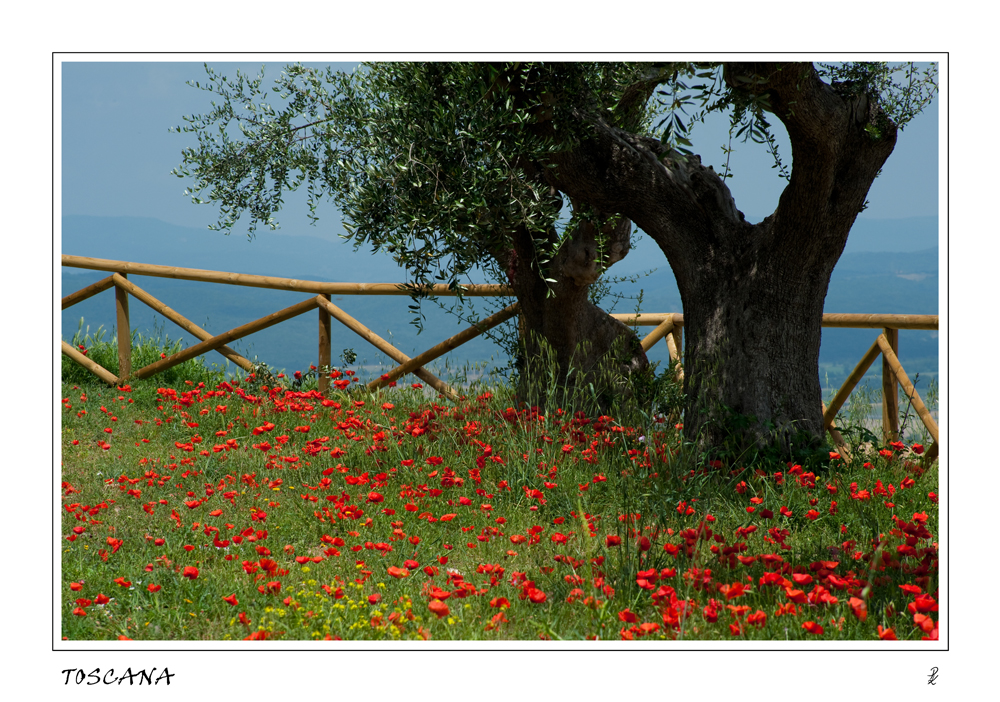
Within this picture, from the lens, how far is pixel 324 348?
6914 millimetres

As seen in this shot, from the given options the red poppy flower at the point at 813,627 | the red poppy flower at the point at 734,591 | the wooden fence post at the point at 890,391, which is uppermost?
the wooden fence post at the point at 890,391

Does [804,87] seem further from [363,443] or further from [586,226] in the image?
[363,443]

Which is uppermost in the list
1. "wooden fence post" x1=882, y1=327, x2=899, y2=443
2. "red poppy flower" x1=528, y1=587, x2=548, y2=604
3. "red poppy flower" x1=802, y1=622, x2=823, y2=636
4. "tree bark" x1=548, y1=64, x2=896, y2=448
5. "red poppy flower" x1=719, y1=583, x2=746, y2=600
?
"tree bark" x1=548, y1=64, x2=896, y2=448

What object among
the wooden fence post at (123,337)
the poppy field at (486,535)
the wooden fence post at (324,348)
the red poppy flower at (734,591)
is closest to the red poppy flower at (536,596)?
the poppy field at (486,535)

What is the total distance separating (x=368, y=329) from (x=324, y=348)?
455mm

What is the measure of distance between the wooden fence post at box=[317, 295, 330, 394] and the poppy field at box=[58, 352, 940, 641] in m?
1.14

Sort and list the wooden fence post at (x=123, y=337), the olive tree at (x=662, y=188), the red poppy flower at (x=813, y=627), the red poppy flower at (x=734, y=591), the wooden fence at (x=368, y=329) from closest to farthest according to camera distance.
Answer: the red poppy flower at (x=813, y=627) < the red poppy flower at (x=734, y=591) < the olive tree at (x=662, y=188) < the wooden fence at (x=368, y=329) < the wooden fence post at (x=123, y=337)

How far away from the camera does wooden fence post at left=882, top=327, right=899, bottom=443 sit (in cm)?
552

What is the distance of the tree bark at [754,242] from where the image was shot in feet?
14.5

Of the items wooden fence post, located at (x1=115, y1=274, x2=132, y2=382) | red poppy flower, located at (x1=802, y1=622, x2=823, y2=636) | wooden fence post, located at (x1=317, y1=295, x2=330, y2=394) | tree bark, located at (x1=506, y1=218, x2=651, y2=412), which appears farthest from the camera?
wooden fence post, located at (x1=115, y1=274, x2=132, y2=382)

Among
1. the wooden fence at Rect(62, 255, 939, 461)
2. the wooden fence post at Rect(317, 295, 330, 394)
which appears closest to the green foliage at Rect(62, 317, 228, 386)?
the wooden fence at Rect(62, 255, 939, 461)

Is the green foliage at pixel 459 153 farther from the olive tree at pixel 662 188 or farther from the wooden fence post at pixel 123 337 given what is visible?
the wooden fence post at pixel 123 337

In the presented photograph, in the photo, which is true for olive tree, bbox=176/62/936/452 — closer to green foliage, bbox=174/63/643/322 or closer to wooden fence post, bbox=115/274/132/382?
green foliage, bbox=174/63/643/322

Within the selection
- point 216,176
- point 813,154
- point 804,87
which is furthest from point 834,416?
point 216,176
